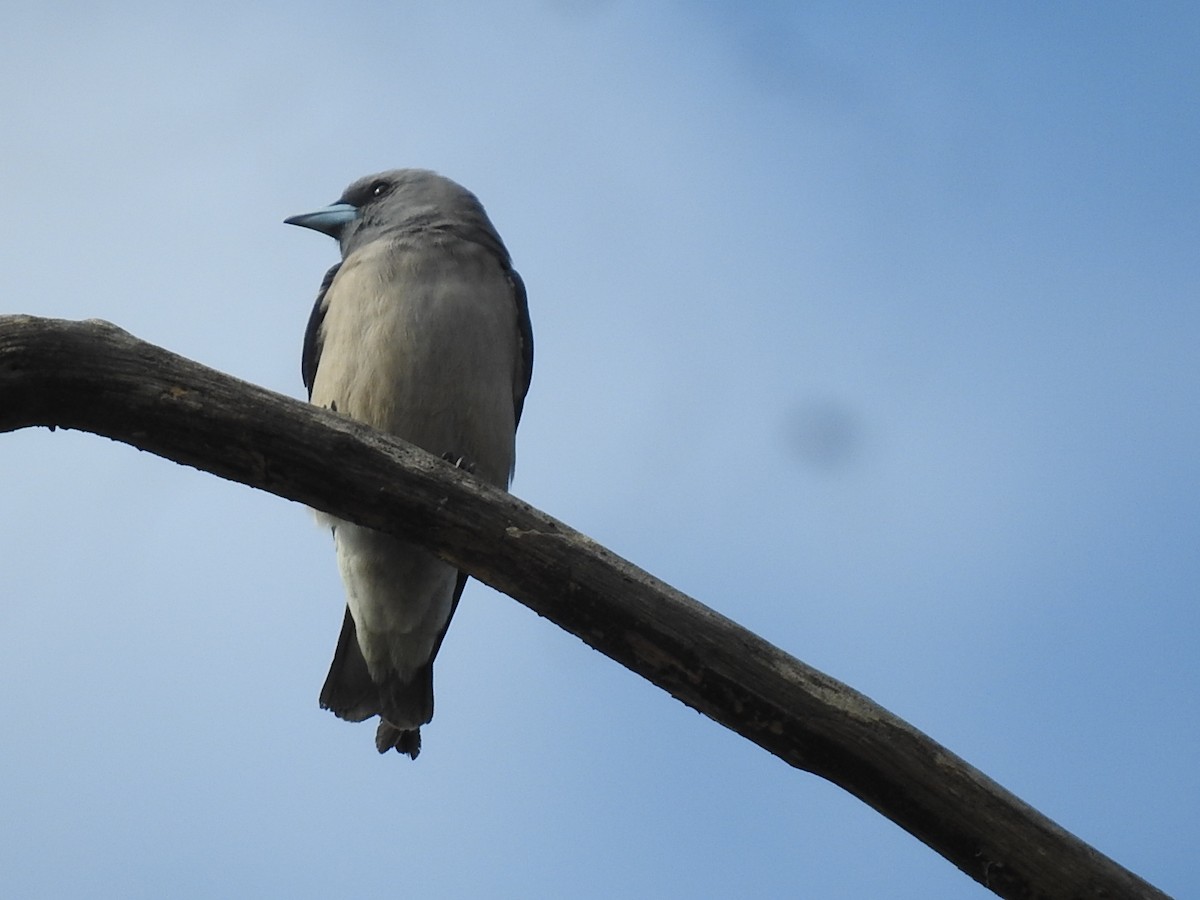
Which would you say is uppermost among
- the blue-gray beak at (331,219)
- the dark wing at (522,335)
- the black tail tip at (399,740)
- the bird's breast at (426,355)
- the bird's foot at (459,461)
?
the blue-gray beak at (331,219)

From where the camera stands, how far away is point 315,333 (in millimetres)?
5898

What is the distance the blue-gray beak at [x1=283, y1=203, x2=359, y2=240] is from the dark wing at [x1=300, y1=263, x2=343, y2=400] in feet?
1.40

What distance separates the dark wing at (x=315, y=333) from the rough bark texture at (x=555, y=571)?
7.86 ft

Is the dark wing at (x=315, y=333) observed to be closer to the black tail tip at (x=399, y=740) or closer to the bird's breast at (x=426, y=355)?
the bird's breast at (x=426, y=355)

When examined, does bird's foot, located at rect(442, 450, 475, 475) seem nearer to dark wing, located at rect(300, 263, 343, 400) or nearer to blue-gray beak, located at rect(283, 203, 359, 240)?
dark wing, located at rect(300, 263, 343, 400)

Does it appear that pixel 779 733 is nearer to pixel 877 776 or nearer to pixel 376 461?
pixel 877 776

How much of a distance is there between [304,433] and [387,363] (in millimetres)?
1730

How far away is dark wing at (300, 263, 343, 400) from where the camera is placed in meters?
5.88

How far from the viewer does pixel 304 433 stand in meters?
3.47

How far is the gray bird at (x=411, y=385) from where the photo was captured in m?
5.18

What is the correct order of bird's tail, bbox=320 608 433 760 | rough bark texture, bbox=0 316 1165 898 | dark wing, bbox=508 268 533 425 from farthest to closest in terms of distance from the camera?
1. dark wing, bbox=508 268 533 425
2. bird's tail, bbox=320 608 433 760
3. rough bark texture, bbox=0 316 1165 898

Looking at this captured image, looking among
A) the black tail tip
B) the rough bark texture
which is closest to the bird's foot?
the black tail tip

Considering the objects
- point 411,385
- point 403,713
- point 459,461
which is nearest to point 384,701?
point 403,713

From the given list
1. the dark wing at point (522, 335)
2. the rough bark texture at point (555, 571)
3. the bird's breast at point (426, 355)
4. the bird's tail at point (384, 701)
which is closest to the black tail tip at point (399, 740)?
the bird's tail at point (384, 701)
